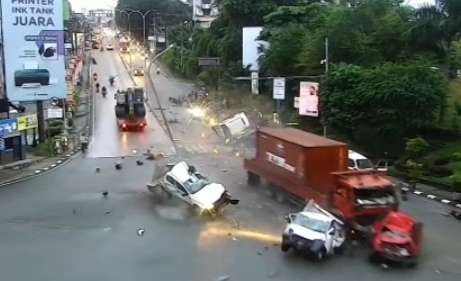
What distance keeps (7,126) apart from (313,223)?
25.9 metres

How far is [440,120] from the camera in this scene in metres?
44.6

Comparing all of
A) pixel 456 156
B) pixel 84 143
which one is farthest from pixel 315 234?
pixel 84 143

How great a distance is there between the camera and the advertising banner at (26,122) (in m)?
43.7

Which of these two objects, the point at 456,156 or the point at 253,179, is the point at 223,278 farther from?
the point at 456,156

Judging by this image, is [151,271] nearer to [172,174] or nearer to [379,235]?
[379,235]

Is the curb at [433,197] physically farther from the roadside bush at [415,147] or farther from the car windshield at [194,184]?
the car windshield at [194,184]

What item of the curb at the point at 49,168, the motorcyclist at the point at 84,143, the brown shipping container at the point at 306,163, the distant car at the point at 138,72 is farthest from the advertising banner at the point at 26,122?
the distant car at the point at 138,72

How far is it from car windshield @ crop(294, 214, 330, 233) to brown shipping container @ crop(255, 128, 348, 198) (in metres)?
2.88

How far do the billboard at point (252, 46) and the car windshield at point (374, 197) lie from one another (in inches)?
1874

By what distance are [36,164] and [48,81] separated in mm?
7972

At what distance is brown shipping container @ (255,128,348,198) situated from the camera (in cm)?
2759

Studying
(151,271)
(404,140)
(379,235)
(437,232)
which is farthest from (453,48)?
(151,271)

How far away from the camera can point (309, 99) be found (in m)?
48.0

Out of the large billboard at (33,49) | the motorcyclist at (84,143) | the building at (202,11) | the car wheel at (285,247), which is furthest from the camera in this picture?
the building at (202,11)
